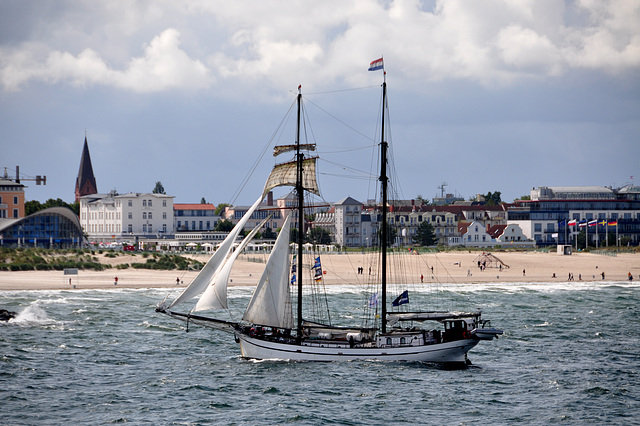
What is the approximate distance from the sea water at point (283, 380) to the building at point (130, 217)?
100 metres

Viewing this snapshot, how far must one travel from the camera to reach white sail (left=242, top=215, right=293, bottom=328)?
44531 mm

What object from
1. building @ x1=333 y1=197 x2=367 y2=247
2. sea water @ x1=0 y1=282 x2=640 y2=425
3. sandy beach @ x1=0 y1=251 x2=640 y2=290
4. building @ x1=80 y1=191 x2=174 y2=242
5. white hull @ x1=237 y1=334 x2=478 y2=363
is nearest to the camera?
sea water @ x1=0 y1=282 x2=640 y2=425

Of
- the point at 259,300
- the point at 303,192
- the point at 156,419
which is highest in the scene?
the point at 303,192

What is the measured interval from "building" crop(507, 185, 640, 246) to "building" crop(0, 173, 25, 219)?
325ft

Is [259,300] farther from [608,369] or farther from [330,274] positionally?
[330,274]

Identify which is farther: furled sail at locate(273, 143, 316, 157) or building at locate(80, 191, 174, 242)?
building at locate(80, 191, 174, 242)

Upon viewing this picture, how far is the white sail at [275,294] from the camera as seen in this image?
146ft

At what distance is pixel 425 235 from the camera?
159 m

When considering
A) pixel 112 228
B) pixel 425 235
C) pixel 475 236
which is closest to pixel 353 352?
pixel 425 235

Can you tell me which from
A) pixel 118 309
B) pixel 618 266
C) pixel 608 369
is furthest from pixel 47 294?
pixel 618 266

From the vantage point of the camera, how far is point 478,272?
10856cm

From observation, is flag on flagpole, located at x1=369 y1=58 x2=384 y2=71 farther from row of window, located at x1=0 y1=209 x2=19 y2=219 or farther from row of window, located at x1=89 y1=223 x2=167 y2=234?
row of window, located at x1=89 y1=223 x2=167 y2=234

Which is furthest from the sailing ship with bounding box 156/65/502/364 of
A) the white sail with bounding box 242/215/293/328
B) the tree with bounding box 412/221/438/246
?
the tree with bounding box 412/221/438/246

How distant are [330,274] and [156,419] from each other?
70.1 meters
